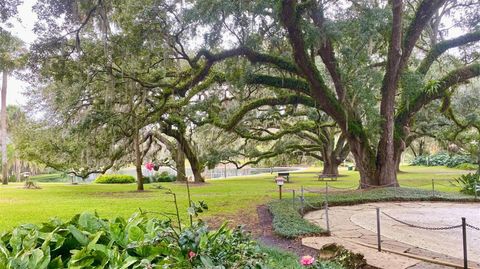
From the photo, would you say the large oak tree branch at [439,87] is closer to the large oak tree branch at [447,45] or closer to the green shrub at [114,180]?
the large oak tree branch at [447,45]

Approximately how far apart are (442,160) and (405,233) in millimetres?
30404

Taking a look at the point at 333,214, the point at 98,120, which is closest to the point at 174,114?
the point at 98,120

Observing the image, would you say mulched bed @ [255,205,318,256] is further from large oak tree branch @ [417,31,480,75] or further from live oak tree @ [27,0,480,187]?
large oak tree branch @ [417,31,480,75]

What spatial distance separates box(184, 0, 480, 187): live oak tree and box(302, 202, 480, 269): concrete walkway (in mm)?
2437

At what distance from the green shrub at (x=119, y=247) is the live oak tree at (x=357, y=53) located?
623 centimetres

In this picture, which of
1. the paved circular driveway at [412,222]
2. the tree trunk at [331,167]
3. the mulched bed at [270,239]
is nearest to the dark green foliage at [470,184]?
the paved circular driveway at [412,222]

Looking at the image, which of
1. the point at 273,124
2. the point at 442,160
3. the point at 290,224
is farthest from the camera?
the point at 442,160

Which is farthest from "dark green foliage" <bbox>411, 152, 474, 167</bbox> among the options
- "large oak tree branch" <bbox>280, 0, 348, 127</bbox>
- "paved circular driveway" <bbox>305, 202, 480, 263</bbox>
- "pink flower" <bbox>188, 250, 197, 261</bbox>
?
"pink flower" <bbox>188, 250, 197, 261</bbox>

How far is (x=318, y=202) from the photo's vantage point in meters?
9.38

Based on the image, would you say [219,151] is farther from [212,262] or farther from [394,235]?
[212,262]

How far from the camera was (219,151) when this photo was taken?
1991cm

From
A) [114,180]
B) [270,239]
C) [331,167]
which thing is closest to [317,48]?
[270,239]

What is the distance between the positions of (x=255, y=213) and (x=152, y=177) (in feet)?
48.4

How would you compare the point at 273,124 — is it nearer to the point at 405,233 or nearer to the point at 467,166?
the point at 405,233
